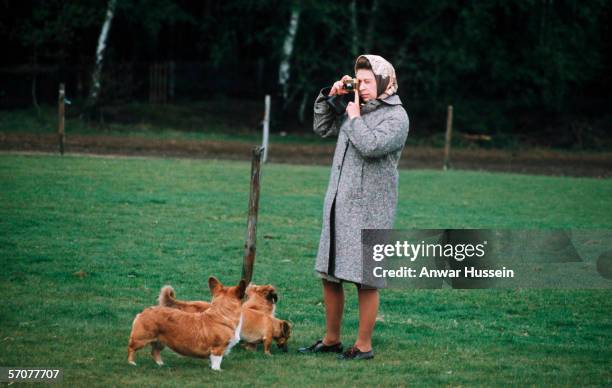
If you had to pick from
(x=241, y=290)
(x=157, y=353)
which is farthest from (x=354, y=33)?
(x=157, y=353)

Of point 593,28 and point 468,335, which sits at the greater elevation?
point 593,28

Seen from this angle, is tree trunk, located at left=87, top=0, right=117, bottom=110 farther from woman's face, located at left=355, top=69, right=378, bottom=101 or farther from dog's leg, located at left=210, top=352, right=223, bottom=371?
dog's leg, located at left=210, top=352, right=223, bottom=371

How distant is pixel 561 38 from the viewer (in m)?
34.1

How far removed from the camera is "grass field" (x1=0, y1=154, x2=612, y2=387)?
257 inches

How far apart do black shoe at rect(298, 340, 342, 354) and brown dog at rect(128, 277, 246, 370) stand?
33.0 inches

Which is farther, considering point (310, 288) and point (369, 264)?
point (310, 288)

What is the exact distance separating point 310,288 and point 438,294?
4.61 ft

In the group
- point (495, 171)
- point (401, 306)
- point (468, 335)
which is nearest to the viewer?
point (468, 335)

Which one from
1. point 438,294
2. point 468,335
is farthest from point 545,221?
point 468,335

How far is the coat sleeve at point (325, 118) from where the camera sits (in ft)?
22.4

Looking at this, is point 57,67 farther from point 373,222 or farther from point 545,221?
point 373,222

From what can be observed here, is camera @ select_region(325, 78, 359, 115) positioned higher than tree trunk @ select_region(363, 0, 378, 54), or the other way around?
tree trunk @ select_region(363, 0, 378, 54)

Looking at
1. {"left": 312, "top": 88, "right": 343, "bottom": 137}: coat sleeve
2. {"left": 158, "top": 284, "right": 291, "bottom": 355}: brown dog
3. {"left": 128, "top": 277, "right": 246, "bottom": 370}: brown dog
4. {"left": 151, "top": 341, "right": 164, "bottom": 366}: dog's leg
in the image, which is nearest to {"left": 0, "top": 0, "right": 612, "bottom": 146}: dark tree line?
{"left": 312, "top": 88, "right": 343, "bottom": 137}: coat sleeve

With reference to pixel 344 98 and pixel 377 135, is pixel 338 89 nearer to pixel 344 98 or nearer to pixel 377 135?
pixel 344 98
